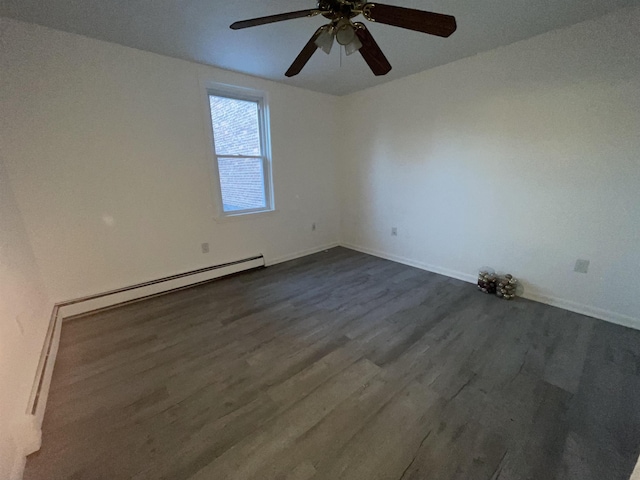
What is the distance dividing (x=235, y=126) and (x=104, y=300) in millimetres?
2347

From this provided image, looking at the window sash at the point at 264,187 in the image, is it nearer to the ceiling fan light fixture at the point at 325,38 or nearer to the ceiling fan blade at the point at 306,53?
the ceiling fan blade at the point at 306,53

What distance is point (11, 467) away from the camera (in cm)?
110

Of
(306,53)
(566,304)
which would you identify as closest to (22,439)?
(306,53)

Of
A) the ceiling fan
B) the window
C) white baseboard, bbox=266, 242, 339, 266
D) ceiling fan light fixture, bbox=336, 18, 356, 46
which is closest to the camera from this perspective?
the ceiling fan

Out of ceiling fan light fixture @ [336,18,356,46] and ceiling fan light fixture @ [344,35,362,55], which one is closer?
ceiling fan light fixture @ [336,18,356,46]

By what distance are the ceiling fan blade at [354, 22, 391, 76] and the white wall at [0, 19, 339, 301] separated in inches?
76.9

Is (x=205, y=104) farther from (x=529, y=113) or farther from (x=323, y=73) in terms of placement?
(x=529, y=113)

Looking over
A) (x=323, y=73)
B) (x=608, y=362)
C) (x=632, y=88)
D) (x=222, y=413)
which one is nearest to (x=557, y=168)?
(x=632, y=88)

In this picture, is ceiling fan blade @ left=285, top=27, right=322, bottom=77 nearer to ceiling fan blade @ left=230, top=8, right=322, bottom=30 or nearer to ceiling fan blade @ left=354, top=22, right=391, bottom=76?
ceiling fan blade @ left=230, top=8, right=322, bottom=30

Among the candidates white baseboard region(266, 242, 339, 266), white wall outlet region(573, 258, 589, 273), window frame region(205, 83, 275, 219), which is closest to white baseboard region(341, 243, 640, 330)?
white wall outlet region(573, 258, 589, 273)

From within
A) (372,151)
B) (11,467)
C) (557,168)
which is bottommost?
(11,467)

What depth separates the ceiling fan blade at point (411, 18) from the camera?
121cm

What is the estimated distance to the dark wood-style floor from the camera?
1.20 metres

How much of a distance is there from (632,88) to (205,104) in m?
3.72
